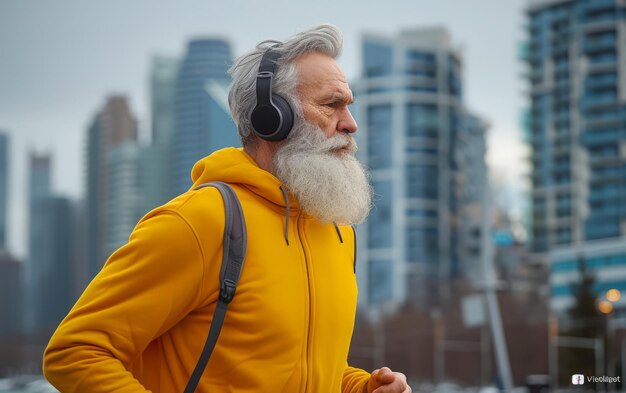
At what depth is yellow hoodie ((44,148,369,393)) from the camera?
2227 mm

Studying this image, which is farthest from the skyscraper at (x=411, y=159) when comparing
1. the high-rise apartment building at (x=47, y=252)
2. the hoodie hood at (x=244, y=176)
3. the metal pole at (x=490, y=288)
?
the hoodie hood at (x=244, y=176)

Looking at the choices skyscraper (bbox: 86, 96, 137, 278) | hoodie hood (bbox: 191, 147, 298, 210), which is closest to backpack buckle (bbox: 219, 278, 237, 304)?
hoodie hood (bbox: 191, 147, 298, 210)

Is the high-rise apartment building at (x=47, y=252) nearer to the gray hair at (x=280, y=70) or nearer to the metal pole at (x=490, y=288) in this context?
the metal pole at (x=490, y=288)

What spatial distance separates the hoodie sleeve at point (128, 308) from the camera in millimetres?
2207

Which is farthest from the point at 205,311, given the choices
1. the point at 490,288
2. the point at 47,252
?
the point at 47,252

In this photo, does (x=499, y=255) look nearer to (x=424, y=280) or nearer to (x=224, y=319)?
(x=424, y=280)

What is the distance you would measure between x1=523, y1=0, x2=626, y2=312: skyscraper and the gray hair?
92.1 metres

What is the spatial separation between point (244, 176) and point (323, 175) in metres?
0.19

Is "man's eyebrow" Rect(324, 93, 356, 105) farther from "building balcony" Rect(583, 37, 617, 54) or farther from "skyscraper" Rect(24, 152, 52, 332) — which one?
"skyscraper" Rect(24, 152, 52, 332)

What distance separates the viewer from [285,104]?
2539mm

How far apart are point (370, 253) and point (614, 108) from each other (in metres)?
37.9

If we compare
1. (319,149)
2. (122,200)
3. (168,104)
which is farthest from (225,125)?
(122,200)

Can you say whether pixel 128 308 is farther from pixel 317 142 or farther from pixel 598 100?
pixel 598 100

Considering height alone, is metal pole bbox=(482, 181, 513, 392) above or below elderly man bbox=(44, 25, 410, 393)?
below
